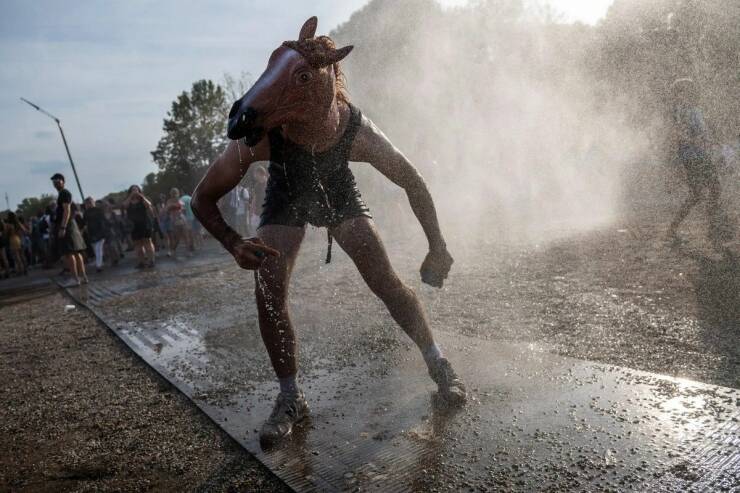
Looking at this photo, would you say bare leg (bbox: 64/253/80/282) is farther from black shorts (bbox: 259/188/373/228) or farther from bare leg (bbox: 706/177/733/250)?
bare leg (bbox: 706/177/733/250)

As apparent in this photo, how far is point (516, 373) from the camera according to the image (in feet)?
8.86

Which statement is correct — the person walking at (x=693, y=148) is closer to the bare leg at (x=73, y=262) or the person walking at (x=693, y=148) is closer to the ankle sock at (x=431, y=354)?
the ankle sock at (x=431, y=354)

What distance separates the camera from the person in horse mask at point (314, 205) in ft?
7.27

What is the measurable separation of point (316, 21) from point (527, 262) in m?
4.36

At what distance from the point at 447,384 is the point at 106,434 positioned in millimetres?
1813

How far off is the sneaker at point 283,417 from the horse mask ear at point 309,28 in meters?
1.65

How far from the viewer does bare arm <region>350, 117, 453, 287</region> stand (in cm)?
245

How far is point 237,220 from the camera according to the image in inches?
508

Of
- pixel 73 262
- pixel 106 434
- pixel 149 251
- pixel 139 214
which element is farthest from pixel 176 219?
pixel 106 434

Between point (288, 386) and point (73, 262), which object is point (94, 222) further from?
point (288, 386)

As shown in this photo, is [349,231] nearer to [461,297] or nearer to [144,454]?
[144,454]

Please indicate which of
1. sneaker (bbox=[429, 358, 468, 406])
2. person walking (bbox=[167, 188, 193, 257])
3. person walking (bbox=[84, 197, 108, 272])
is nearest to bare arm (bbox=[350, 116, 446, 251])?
sneaker (bbox=[429, 358, 468, 406])

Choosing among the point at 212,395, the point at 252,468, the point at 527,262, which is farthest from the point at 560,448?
the point at 527,262

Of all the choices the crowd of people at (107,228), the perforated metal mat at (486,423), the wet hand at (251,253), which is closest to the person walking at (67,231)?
the crowd of people at (107,228)
